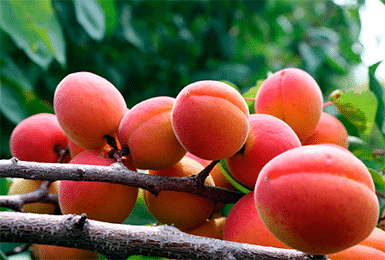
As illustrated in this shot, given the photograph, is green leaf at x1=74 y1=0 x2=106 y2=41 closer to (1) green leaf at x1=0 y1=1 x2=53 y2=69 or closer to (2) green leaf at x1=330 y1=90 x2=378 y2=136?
(1) green leaf at x1=0 y1=1 x2=53 y2=69

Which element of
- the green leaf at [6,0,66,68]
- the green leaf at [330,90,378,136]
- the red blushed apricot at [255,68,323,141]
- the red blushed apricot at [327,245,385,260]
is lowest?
the red blushed apricot at [327,245,385,260]

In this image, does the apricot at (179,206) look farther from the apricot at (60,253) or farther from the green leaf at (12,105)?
the green leaf at (12,105)

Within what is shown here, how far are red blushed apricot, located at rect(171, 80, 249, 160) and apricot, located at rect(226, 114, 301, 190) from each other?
0.03m

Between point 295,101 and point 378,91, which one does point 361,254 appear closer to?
point 295,101

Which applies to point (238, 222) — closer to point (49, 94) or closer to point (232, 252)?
point (232, 252)

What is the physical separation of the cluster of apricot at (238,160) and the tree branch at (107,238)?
0.23 ft

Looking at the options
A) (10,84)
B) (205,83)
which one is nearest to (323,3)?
(10,84)

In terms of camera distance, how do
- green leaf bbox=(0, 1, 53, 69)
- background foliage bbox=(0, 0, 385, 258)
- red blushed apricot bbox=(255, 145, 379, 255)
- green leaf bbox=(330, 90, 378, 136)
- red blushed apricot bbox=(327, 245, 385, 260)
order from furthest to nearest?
background foliage bbox=(0, 0, 385, 258), green leaf bbox=(0, 1, 53, 69), green leaf bbox=(330, 90, 378, 136), red blushed apricot bbox=(327, 245, 385, 260), red blushed apricot bbox=(255, 145, 379, 255)

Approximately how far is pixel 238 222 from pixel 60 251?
1.13 ft

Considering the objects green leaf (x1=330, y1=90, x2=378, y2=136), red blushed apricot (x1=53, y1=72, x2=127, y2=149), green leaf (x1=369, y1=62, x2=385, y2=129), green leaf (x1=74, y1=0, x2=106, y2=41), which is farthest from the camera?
green leaf (x1=74, y1=0, x2=106, y2=41)

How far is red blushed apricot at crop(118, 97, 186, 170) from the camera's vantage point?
49 centimetres

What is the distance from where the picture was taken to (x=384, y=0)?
81 centimetres

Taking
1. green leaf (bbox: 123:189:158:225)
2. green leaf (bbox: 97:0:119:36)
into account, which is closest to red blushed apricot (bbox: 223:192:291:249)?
green leaf (bbox: 123:189:158:225)

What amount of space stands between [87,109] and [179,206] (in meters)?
0.20
